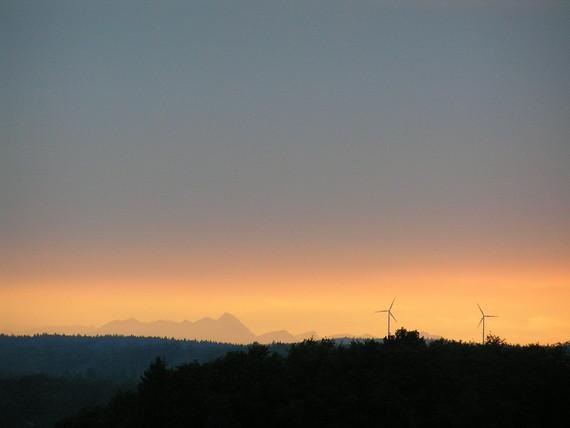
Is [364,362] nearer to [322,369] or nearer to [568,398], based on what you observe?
[322,369]

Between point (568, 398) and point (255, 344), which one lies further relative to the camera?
point (255, 344)

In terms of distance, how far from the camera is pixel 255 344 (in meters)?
112

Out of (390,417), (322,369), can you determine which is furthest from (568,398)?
(322,369)

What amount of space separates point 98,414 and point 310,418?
93.9ft

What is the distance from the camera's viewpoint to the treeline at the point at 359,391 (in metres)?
94.6

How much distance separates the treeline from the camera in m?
94.6

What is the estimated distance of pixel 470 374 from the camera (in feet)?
336

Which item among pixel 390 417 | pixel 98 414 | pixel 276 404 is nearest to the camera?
pixel 390 417

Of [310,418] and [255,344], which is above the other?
[255,344]

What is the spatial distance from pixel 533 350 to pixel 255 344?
3432 centimetres

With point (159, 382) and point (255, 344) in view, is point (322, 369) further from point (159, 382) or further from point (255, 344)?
point (159, 382)

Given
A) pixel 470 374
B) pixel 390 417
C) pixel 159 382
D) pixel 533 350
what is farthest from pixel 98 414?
pixel 533 350

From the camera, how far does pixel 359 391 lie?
98.8 m

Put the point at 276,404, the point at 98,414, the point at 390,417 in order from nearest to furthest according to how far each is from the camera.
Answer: the point at 390,417 < the point at 276,404 < the point at 98,414
